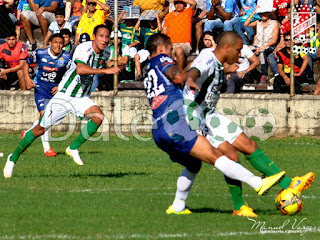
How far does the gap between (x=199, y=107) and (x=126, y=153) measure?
6250 millimetres

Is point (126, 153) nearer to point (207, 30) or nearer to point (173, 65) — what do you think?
point (207, 30)

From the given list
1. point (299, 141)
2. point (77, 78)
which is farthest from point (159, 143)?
point (299, 141)

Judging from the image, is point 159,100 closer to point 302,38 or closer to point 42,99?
point 42,99

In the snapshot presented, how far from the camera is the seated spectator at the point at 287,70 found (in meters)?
16.9

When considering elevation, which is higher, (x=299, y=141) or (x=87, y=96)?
(x=87, y=96)

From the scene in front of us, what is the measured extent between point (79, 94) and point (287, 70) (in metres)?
6.05

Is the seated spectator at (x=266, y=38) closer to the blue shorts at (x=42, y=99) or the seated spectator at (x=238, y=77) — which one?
the seated spectator at (x=238, y=77)

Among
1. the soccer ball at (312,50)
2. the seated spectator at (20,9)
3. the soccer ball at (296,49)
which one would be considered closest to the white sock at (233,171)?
the soccer ball at (296,49)

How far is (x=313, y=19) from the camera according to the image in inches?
651

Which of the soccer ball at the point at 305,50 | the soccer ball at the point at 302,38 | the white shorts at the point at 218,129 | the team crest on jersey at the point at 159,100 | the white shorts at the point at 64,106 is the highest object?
the team crest on jersey at the point at 159,100

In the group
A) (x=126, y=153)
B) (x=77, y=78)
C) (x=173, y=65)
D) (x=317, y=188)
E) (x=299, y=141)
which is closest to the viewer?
(x=173, y=65)

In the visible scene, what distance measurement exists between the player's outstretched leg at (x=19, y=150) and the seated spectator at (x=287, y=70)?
6.93 metres

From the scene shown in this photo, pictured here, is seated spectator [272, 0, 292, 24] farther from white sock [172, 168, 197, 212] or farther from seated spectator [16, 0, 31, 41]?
white sock [172, 168, 197, 212]

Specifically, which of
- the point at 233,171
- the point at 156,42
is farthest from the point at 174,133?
the point at 156,42
